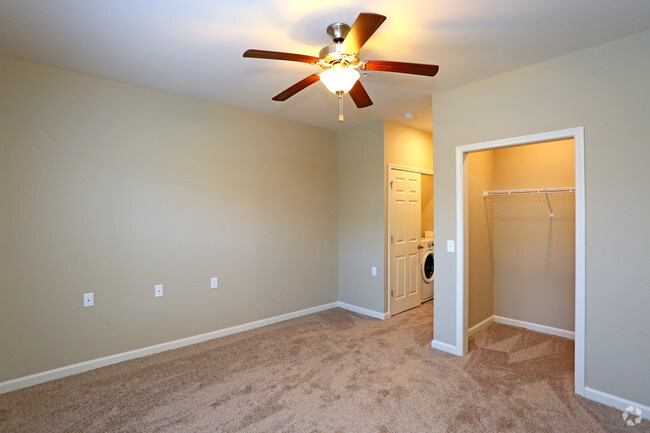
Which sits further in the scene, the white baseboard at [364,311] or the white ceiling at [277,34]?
the white baseboard at [364,311]

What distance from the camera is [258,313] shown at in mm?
4133

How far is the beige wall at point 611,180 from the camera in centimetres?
229

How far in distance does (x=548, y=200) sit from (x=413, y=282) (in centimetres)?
200

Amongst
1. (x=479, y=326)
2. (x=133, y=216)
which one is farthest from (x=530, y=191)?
(x=133, y=216)

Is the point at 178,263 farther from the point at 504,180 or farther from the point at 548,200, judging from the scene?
the point at 548,200

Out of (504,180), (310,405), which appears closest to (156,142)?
(310,405)

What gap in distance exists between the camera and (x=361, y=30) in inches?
65.5

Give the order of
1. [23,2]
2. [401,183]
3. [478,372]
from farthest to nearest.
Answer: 1. [401,183]
2. [478,372]
3. [23,2]

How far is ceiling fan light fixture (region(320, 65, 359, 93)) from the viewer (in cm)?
197

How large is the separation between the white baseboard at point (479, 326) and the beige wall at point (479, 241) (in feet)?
0.12

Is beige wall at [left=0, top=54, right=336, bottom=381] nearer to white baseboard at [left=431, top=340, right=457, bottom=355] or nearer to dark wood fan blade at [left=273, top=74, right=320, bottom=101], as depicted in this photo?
white baseboard at [left=431, top=340, right=457, bottom=355]

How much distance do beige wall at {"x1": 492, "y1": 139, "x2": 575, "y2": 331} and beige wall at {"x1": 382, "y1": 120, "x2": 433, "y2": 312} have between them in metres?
1.05

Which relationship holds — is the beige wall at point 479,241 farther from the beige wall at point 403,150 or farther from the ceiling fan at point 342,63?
the ceiling fan at point 342,63

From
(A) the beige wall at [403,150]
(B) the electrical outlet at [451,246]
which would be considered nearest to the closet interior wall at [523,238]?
(B) the electrical outlet at [451,246]
